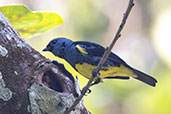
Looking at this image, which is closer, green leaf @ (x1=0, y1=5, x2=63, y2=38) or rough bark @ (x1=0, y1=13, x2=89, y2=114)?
rough bark @ (x1=0, y1=13, x2=89, y2=114)

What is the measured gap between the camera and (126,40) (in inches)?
291

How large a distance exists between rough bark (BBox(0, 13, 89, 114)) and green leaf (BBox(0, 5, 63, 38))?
0.65 m

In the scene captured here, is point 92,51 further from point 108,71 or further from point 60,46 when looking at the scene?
point 60,46

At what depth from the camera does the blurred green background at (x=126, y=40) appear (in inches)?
191

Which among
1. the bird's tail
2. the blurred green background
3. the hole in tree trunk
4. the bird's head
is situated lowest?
the blurred green background

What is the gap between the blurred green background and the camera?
4.84m

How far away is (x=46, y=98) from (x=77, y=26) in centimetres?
450

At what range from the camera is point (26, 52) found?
93.1 inches

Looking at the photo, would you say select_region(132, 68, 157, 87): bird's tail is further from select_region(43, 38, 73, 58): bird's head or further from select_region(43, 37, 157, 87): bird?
select_region(43, 38, 73, 58): bird's head

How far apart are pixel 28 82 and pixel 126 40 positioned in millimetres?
5358

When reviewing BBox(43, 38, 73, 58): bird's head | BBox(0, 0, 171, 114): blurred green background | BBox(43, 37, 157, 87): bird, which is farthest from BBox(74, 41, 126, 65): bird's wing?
BBox(0, 0, 171, 114): blurred green background

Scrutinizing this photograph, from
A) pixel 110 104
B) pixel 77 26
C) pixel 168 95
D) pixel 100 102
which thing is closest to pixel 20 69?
pixel 168 95

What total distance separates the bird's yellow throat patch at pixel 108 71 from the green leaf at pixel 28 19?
532mm

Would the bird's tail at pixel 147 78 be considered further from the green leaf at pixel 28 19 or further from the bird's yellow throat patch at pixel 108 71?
the green leaf at pixel 28 19
